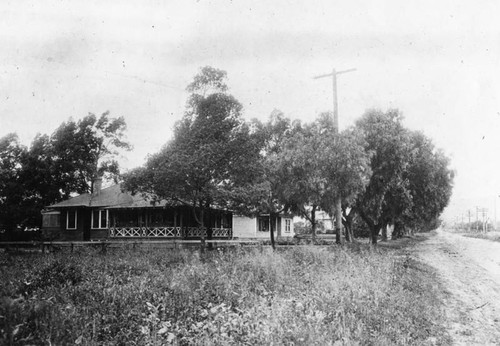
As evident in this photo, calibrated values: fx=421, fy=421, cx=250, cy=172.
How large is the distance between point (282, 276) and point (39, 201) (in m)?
44.5

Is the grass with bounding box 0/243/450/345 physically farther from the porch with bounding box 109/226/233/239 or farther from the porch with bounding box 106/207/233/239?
the porch with bounding box 106/207/233/239

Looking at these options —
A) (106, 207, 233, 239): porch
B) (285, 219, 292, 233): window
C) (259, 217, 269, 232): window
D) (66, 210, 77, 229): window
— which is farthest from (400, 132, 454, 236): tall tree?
(66, 210, 77, 229): window

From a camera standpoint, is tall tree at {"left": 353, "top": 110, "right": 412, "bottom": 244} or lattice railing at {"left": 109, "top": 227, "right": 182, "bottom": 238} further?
lattice railing at {"left": 109, "top": 227, "right": 182, "bottom": 238}

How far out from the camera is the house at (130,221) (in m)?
33.4

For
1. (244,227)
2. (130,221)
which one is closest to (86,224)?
(130,221)

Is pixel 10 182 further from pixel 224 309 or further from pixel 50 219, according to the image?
pixel 224 309

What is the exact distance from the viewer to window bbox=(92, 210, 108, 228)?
122 feet

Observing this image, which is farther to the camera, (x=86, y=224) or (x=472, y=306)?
(x=86, y=224)

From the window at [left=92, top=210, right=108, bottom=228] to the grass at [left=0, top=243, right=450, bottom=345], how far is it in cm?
2710

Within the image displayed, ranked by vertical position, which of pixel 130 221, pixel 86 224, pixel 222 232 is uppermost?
pixel 130 221

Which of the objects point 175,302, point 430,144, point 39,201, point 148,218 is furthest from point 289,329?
point 39,201

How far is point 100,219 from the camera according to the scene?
37188mm

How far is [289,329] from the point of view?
6.05 metres

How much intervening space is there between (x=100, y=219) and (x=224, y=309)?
33433mm
